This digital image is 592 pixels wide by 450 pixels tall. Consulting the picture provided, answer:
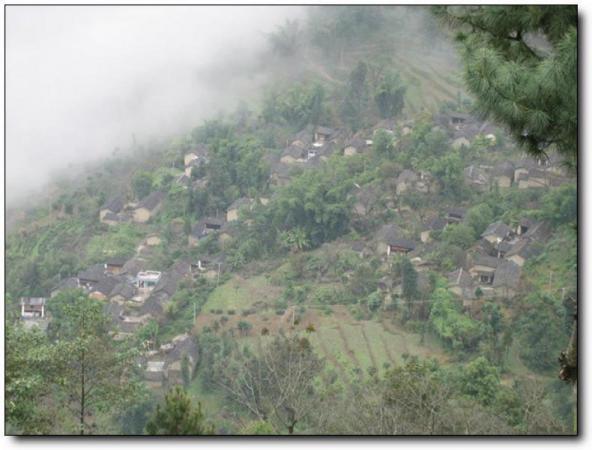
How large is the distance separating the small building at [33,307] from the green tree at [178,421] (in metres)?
1.11

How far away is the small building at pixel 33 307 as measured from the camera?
16.1ft

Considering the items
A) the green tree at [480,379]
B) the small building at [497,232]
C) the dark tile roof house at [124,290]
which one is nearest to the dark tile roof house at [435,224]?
the small building at [497,232]

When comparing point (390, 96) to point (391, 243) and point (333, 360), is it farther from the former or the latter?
point (333, 360)

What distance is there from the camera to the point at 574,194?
4.55 metres

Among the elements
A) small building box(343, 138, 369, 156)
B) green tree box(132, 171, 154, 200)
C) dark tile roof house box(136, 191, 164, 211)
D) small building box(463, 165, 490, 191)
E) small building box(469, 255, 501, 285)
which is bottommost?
small building box(469, 255, 501, 285)

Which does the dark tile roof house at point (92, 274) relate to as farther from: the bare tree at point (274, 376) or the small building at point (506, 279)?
the small building at point (506, 279)

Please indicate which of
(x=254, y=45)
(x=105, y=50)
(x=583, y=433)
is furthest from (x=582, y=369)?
(x=105, y=50)

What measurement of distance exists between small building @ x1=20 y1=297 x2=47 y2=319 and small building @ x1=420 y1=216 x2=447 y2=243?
7.64 ft

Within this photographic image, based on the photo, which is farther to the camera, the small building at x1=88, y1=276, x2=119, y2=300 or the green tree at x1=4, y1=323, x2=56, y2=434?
the small building at x1=88, y1=276, x2=119, y2=300

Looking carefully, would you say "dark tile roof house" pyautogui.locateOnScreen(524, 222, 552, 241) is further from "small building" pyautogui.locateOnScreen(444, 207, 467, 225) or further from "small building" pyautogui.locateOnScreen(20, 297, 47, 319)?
"small building" pyautogui.locateOnScreen(20, 297, 47, 319)

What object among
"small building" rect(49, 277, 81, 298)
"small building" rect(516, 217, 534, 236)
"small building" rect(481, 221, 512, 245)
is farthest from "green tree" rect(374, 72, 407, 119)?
"small building" rect(49, 277, 81, 298)

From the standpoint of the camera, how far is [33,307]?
502cm

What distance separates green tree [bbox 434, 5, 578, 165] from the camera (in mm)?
3459

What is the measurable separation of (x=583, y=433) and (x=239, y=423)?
1.73 metres
